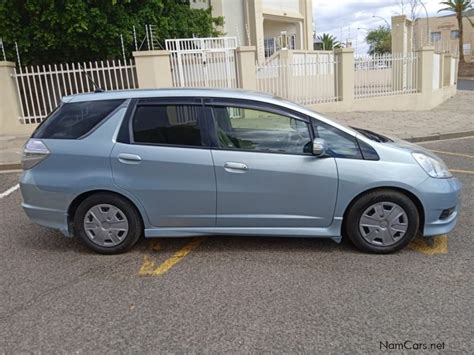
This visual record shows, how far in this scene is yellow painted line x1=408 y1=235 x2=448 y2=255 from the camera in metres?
3.95

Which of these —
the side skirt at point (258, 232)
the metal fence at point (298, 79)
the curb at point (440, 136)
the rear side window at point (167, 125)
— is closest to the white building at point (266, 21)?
the metal fence at point (298, 79)

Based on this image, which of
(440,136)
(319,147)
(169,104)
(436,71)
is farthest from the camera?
(436,71)

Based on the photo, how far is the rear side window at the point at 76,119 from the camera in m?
4.04

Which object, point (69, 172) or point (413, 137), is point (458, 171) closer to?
point (413, 137)

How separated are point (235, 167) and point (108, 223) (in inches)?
53.4

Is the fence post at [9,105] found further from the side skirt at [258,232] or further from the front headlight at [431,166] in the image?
the front headlight at [431,166]

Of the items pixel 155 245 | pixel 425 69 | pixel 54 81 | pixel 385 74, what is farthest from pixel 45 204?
pixel 425 69

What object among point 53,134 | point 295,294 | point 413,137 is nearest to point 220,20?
point 413,137

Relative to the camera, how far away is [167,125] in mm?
3980

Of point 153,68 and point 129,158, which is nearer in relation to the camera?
point 129,158

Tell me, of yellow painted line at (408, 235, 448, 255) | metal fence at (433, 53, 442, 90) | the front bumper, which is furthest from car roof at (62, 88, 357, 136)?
metal fence at (433, 53, 442, 90)

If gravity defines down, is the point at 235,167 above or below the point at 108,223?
above

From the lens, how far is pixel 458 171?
22.4 feet

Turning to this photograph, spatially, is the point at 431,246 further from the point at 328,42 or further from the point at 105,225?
the point at 328,42
